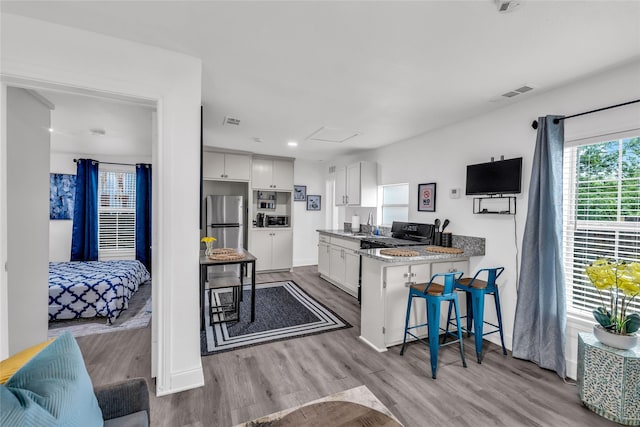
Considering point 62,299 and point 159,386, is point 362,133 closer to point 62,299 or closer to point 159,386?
point 159,386

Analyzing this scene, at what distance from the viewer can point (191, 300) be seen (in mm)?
2061

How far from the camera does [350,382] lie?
86.6 inches

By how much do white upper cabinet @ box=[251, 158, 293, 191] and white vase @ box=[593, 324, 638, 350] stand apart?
492 centimetres

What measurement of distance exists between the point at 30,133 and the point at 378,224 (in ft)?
14.5

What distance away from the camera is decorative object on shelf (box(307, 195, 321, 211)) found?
21.5 ft

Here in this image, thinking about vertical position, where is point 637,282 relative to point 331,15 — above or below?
below

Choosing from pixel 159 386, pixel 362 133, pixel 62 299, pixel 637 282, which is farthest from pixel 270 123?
pixel 637 282

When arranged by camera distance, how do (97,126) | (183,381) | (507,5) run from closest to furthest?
(507,5), (183,381), (97,126)

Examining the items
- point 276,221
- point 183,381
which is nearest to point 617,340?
point 183,381

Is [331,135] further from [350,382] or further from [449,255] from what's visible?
[350,382]

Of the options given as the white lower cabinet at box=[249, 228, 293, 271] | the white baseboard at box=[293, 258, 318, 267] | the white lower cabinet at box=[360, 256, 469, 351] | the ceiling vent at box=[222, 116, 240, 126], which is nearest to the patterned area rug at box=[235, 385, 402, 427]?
the white lower cabinet at box=[360, 256, 469, 351]

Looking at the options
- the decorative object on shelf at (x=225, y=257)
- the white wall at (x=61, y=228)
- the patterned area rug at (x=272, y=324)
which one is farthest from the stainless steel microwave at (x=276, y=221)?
the white wall at (x=61, y=228)

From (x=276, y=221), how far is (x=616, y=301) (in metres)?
4.93

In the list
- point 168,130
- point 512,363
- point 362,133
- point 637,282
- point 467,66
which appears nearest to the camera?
point 637,282
